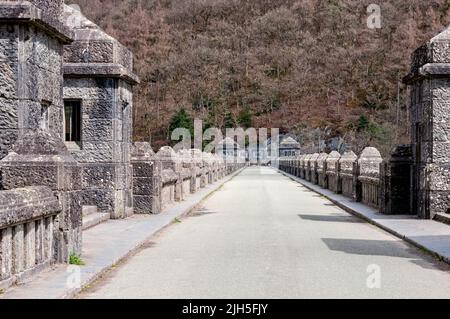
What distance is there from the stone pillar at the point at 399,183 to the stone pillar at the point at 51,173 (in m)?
10.2

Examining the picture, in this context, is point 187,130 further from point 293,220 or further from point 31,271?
point 31,271

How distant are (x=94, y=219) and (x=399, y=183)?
7.51 m

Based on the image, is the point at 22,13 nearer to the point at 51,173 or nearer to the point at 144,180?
the point at 51,173

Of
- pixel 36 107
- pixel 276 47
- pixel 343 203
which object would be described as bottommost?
pixel 343 203

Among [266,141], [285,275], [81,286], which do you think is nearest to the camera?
[81,286]

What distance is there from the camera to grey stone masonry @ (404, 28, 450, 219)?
1709 cm

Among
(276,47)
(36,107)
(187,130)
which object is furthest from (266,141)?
(36,107)

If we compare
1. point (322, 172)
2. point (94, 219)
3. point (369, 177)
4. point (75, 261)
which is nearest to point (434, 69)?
point (369, 177)

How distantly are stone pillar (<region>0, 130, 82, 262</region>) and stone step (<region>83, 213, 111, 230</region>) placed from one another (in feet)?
14.6

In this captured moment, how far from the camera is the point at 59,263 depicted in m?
9.92

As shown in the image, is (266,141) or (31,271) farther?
(266,141)
